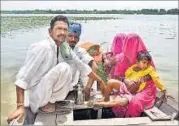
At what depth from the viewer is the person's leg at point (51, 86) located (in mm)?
2471

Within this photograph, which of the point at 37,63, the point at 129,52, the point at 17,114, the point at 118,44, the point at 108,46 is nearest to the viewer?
the point at 17,114

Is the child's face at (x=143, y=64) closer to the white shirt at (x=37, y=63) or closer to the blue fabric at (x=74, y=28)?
the blue fabric at (x=74, y=28)

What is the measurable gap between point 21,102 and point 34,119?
223 mm

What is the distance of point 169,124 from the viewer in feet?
8.11

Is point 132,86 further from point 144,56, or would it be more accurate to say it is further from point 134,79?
point 144,56

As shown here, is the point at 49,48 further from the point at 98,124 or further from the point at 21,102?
the point at 98,124

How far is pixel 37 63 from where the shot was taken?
244 centimetres

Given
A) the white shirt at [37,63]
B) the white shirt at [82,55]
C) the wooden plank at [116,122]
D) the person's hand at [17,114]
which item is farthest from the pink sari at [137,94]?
the person's hand at [17,114]

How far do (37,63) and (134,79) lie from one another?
940 millimetres

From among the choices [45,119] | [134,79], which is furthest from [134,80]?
[45,119]

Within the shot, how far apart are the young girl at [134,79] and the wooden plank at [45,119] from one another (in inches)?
16.0

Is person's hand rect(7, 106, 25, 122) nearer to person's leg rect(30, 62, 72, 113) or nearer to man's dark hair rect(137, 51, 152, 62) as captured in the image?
person's leg rect(30, 62, 72, 113)

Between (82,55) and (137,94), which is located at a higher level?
(82,55)

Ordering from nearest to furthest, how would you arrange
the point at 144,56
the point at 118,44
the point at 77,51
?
the point at 144,56 < the point at 77,51 < the point at 118,44
